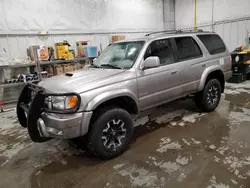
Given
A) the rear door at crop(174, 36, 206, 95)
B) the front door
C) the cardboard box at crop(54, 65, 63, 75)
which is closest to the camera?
the front door

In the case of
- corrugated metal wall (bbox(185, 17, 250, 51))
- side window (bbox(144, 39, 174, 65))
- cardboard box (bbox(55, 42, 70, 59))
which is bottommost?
side window (bbox(144, 39, 174, 65))

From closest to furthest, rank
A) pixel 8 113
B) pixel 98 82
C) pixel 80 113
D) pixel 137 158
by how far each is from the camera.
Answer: pixel 80 113, pixel 98 82, pixel 137 158, pixel 8 113

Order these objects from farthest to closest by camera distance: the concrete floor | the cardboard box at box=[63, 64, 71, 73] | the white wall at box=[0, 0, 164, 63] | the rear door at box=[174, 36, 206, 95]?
1. the cardboard box at box=[63, 64, 71, 73]
2. the white wall at box=[0, 0, 164, 63]
3. the rear door at box=[174, 36, 206, 95]
4. the concrete floor

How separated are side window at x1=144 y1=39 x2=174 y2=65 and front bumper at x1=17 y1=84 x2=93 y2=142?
1490 millimetres

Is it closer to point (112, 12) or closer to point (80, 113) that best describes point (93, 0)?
point (112, 12)

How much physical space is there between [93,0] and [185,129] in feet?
20.4

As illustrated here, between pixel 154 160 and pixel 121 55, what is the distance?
5.57ft

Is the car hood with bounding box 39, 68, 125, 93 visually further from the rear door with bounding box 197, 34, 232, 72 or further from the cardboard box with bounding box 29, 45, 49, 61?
the cardboard box with bounding box 29, 45, 49, 61

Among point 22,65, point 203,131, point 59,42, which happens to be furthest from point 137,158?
point 59,42

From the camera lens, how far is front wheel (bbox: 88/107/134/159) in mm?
2348

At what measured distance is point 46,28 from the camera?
624 cm

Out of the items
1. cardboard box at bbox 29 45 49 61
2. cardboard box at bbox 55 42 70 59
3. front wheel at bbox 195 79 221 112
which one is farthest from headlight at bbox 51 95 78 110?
cardboard box at bbox 55 42 70 59

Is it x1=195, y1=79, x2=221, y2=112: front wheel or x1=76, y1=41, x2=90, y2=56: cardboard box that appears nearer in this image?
x1=195, y1=79, x2=221, y2=112: front wheel

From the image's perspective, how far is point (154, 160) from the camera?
2480 mm
